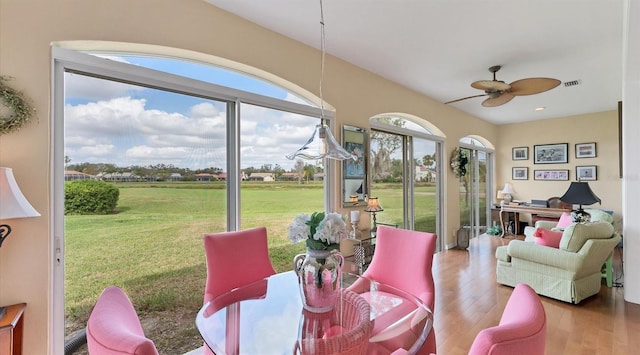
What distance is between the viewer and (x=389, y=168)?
484 cm

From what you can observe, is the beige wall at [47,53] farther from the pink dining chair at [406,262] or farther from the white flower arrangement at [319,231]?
the pink dining chair at [406,262]

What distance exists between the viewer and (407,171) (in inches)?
205

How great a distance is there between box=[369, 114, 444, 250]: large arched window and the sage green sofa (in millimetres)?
1814

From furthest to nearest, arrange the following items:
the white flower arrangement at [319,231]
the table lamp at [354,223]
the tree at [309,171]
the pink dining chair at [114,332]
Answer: the table lamp at [354,223], the tree at [309,171], the white flower arrangement at [319,231], the pink dining chair at [114,332]

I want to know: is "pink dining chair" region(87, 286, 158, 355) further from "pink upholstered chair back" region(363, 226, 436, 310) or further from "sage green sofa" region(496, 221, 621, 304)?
"sage green sofa" region(496, 221, 621, 304)

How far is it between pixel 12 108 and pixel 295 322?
2055 millimetres

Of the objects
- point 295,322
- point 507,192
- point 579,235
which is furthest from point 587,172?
point 295,322

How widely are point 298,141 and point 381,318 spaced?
2.23m

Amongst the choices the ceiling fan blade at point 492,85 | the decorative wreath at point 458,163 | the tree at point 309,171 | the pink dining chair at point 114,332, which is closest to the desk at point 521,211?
the decorative wreath at point 458,163

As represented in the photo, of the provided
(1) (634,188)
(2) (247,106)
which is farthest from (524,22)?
(2) (247,106)

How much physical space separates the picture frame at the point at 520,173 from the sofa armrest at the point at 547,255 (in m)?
4.89

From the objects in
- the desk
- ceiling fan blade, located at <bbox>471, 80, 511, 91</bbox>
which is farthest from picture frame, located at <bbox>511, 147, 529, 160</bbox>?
ceiling fan blade, located at <bbox>471, 80, 511, 91</bbox>

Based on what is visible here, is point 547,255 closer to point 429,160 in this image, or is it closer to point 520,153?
point 429,160

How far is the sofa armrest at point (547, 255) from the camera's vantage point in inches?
124
